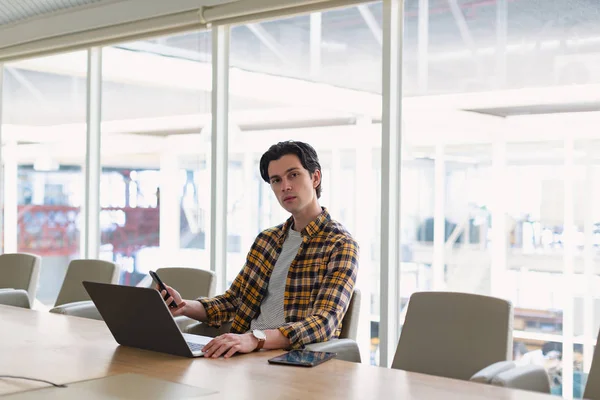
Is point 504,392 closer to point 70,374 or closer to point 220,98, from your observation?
point 70,374

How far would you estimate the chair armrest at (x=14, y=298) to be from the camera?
4.75m

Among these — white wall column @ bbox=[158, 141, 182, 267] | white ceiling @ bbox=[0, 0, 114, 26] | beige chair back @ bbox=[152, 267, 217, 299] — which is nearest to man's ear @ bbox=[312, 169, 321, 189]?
beige chair back @ bbox=[152, 267, 217, 299]

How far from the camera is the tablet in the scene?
254 centimetres

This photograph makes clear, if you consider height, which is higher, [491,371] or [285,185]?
[285,185]

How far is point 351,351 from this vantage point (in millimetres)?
3021

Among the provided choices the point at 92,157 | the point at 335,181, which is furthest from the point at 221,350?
the point at 92,157

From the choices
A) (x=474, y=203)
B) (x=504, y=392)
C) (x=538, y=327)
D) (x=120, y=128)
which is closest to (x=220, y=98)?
(x=120, y=128)

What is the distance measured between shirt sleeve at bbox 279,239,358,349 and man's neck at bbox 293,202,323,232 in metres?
0.23

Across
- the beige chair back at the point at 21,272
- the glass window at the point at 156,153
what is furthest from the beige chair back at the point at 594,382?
the beige chair back at the point at 21,272

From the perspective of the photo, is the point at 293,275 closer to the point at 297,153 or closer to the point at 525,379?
the point at 297,153

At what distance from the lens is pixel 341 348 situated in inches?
117

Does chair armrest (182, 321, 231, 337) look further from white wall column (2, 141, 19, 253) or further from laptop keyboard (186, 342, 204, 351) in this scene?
white wall column (2, 141, 19, 253)

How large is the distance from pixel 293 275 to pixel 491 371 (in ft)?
3.33

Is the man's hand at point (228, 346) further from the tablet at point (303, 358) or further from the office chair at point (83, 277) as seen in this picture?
the office chair at point (83, 277)
